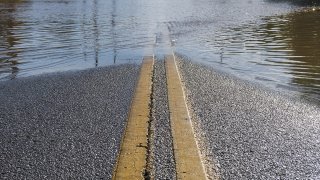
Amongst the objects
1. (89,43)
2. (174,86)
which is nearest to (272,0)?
(89,43)

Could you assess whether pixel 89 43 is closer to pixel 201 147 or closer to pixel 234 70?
pixel 234 70

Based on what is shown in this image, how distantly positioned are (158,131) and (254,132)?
81 cm

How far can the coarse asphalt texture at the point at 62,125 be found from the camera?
265 cm

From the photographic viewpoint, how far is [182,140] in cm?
307

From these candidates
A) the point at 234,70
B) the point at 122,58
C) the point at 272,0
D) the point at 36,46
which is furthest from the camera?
the point at 272,0

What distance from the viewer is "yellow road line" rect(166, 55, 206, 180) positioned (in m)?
2.56

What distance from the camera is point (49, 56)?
8500 millimetres

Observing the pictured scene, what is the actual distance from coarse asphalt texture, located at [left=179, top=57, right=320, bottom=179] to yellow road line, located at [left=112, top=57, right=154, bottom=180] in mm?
450

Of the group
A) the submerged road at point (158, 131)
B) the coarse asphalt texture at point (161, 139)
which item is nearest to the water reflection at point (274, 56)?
the submerged road at point (158, 131)

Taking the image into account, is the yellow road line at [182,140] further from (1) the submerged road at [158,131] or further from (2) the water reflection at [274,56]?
(2) the water reflection at [274,56]

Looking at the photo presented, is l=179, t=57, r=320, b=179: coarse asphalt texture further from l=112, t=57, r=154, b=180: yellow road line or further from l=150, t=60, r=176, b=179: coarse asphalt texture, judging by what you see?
l=112, t=57, r=154, b=180: yellow road line

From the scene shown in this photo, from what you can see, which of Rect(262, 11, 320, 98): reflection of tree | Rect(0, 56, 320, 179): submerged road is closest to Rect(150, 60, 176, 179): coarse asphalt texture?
Rect(0, 56, 320, 179): submerged road

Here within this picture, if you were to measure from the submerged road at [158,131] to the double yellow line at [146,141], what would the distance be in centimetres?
1

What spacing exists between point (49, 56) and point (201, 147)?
6.28 m
